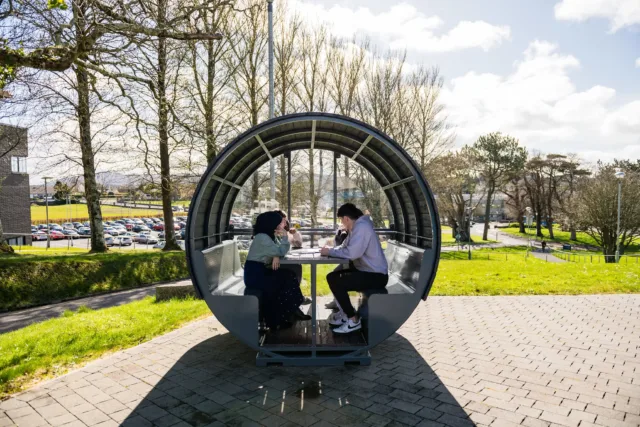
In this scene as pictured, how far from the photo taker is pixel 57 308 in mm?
12883

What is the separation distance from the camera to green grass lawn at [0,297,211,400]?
5689 millimetres

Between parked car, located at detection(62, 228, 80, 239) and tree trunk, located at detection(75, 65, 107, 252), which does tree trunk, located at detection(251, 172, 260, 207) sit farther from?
parked car, located at detection(62, 228, 80, 239)

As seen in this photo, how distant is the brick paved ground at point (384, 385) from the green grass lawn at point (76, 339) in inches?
14.7

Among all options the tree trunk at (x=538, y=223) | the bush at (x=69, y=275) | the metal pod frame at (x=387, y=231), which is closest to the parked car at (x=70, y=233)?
the bush at (x=69, y=275)

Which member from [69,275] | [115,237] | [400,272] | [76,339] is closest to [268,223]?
[400,272]

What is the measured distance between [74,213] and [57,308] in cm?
7371

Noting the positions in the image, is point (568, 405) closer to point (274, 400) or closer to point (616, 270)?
point (274, 400)

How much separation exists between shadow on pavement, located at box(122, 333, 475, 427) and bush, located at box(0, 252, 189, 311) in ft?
31.8

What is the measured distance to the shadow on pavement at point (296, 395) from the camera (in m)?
4.41

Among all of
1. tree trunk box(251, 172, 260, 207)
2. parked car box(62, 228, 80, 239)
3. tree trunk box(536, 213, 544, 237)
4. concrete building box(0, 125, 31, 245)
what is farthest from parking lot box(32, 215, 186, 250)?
tree trunk box(536, 213, 544, 237)

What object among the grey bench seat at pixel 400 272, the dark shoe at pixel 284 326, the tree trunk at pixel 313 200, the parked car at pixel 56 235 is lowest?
the parked car at pixel 56 235

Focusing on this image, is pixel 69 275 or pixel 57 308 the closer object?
pixel 57 308

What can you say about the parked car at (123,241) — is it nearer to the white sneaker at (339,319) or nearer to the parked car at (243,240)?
the parked car at (243,240)

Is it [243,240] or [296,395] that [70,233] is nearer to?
[243,240]
